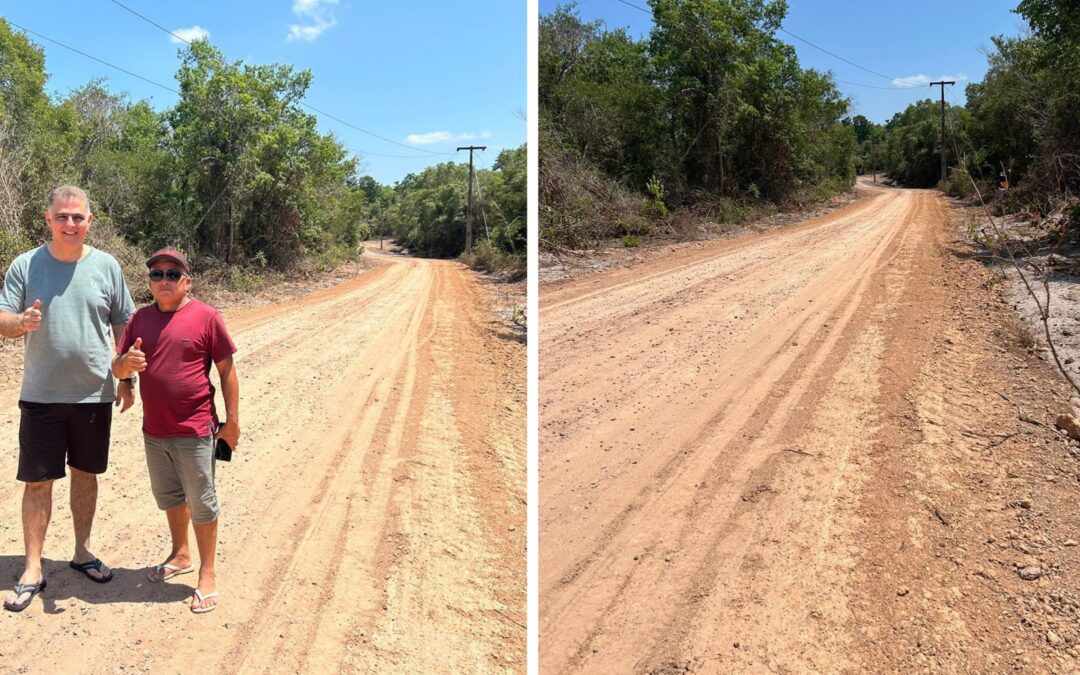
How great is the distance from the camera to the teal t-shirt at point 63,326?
228cm

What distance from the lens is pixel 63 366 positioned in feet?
7.57

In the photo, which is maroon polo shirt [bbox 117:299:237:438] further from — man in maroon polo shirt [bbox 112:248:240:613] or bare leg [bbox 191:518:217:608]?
bare leg [bbox 191:518:217:608]

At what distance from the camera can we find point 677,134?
15.0 metres

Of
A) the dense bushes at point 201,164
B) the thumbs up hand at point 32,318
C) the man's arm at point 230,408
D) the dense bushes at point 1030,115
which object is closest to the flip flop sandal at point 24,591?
the man's arm at point 230,408

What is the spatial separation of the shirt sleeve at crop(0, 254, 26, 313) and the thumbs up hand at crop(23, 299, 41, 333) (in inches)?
5.9

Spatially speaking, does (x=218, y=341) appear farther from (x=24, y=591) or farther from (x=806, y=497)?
(x=806, y=497)

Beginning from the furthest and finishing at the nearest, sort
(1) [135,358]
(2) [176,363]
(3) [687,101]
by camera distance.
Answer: (3) [687,101]
(2) [176,363]
(1) [135,358]

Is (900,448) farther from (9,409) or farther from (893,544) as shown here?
→ (9,409)

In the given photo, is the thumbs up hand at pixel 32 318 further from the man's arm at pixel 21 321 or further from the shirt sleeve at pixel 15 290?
the shirt sleeve at pixel 15 290

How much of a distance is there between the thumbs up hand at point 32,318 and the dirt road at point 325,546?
845mm

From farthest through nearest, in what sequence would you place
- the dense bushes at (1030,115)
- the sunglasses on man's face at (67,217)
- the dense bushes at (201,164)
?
the dense bushes at (201,164), the dense bushes at (1030,115), the sunglasses on man's face at (67,217)

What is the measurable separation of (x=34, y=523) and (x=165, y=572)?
1.43ft

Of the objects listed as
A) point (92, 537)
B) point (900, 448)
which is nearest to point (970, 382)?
point (900, 448)

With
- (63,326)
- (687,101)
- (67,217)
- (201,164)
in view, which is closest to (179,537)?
(63,326)
